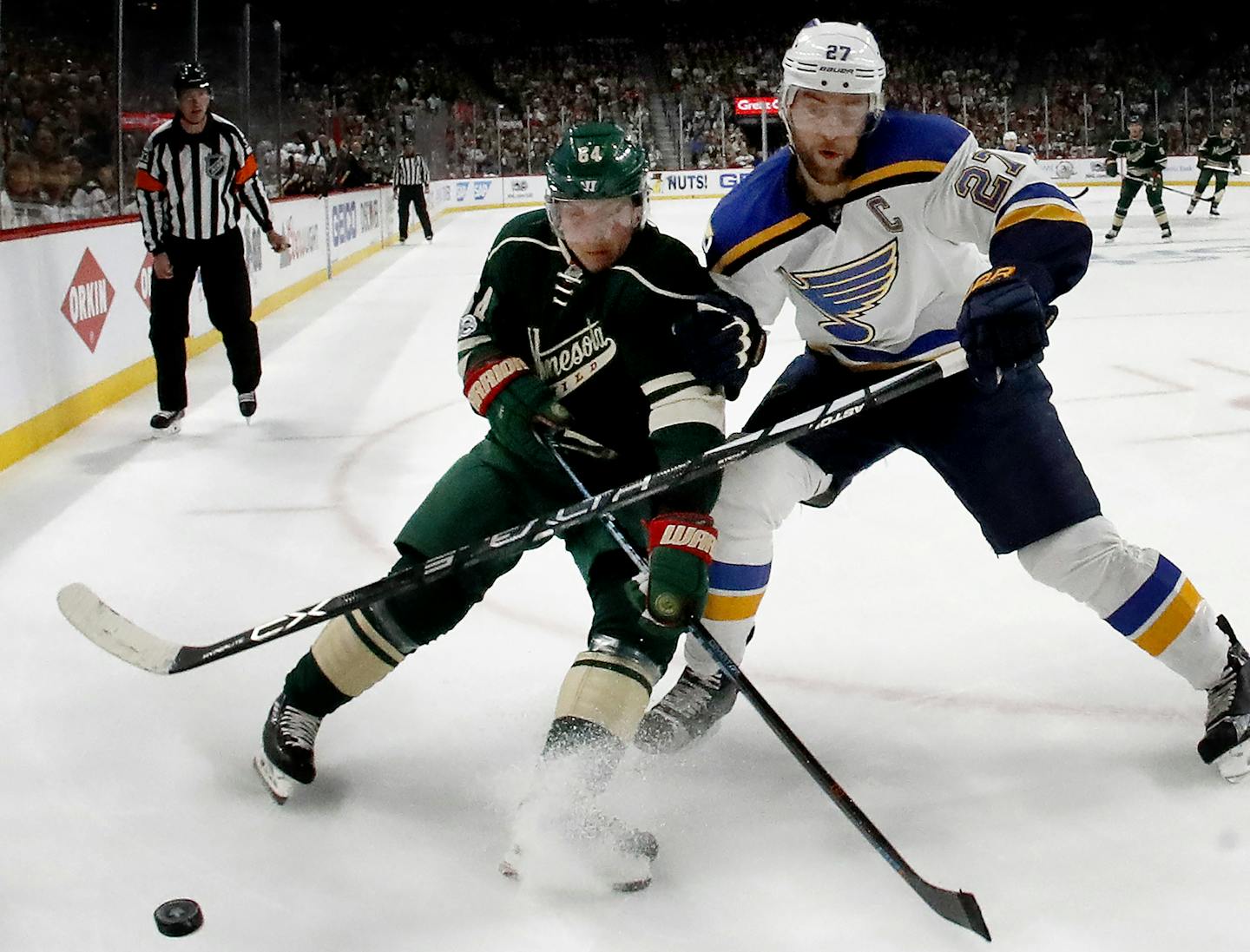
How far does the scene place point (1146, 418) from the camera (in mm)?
4176

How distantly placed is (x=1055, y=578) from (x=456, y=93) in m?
19.4

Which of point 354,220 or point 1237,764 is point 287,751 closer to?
point 1237,764

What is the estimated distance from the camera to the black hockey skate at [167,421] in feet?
13.9

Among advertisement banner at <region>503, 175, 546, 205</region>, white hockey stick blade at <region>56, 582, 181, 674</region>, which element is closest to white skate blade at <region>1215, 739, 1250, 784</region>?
white hockey stick blade at <region>56, 582, 181, 674</region>

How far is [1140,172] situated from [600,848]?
438 inches

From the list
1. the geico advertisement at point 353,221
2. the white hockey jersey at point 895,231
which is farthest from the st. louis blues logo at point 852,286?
the geico advertisement at point 353,221

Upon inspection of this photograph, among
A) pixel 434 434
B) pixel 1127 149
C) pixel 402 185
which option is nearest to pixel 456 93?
pixel 402 185

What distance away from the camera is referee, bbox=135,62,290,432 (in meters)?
4.21

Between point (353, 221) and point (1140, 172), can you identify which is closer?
point (353, 221)

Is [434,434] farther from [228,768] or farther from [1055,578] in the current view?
[1055,578]

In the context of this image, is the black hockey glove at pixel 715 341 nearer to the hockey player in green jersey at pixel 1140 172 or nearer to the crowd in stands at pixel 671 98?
the crowd in stands at pixel 671 98

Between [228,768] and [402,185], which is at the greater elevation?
[402,185]

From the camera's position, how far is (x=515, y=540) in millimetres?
1698

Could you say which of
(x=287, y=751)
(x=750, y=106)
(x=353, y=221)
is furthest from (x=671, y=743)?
(x=750, y=106)
